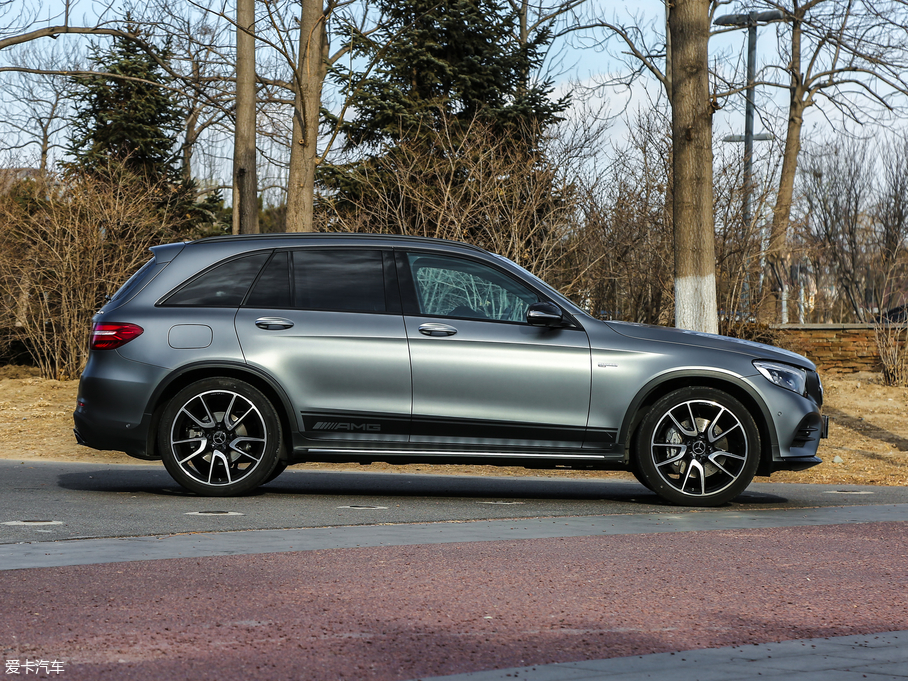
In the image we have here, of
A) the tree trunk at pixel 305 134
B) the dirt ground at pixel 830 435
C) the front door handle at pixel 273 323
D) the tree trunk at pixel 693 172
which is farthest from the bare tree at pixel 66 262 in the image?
the front door handle at pixel 273 323

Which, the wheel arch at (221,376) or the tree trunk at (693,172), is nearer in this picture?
the wheel arch at (221,376)

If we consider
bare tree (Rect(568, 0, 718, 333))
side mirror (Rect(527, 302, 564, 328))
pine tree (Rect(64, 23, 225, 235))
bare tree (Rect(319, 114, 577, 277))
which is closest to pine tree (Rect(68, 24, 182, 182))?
pine tree (Rect(64, 23, 225, 235))

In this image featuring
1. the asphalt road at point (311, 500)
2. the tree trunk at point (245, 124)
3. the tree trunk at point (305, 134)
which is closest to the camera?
the asphalt road at point (311, 500)

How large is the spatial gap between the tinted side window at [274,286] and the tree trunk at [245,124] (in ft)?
26.0

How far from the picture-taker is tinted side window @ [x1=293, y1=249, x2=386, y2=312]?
7.59 m

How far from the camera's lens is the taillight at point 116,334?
745 centimetres

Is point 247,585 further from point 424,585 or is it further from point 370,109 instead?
point 370,109

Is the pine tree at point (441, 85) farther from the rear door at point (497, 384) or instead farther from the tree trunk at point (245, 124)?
the rear door at point (497, 384)

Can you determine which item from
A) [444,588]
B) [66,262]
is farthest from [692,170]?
[66,262]

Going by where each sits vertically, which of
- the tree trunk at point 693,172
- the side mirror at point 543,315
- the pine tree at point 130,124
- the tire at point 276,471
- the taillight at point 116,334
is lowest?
the tire at point 276,471

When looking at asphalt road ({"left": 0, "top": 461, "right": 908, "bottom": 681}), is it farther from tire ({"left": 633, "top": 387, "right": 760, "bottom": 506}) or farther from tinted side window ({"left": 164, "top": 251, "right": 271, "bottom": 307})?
tinted side window ({"left": 164, "top": 251, "right": 271, "bottom": 307})

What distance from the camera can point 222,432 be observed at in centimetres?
745

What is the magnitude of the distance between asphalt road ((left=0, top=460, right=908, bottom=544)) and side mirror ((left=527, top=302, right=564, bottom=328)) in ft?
4.22

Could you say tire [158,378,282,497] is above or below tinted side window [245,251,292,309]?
below
